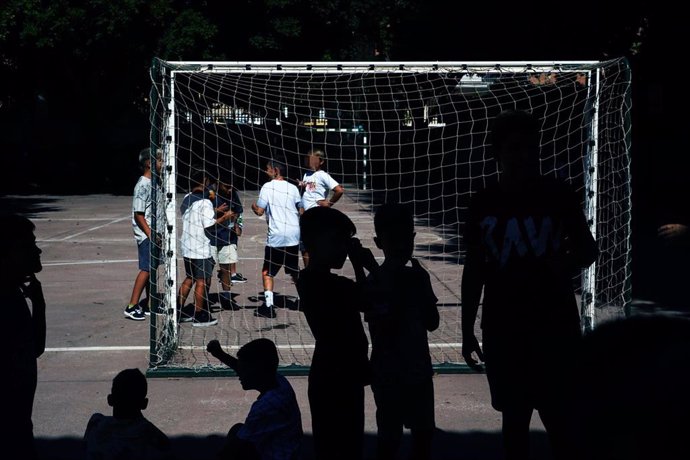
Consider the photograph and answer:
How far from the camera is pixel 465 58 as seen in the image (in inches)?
999

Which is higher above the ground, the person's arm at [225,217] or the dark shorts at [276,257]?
the person's arm at [225,217]

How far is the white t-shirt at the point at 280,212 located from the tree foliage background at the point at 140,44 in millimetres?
12482

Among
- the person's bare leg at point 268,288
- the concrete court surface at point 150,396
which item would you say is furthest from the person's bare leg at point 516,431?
the person's bare leg at point 268,288

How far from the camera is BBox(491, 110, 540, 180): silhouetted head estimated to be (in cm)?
416

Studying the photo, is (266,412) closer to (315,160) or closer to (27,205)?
(315,160)

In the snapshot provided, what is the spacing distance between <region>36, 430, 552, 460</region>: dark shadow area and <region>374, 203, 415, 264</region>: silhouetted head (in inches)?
64.7

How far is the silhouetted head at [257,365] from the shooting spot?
13.8ft

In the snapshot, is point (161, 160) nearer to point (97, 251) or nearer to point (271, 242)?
point (271, 242)

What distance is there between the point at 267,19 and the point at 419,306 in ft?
95.9

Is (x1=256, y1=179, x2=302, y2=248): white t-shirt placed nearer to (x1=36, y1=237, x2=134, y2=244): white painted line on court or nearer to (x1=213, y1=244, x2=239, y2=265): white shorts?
(x1=213, y1=244, x2=239, y2=265): white shorts

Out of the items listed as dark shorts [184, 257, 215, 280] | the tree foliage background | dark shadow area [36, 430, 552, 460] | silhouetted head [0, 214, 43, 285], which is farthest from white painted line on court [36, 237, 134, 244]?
silhouetted head [0, 214, 43, 285]

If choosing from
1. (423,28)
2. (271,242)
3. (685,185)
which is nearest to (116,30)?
(423,28)

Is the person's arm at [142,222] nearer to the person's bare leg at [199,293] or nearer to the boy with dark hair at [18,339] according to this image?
the person's bare leg at [199,293]

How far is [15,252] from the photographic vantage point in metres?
4.21
